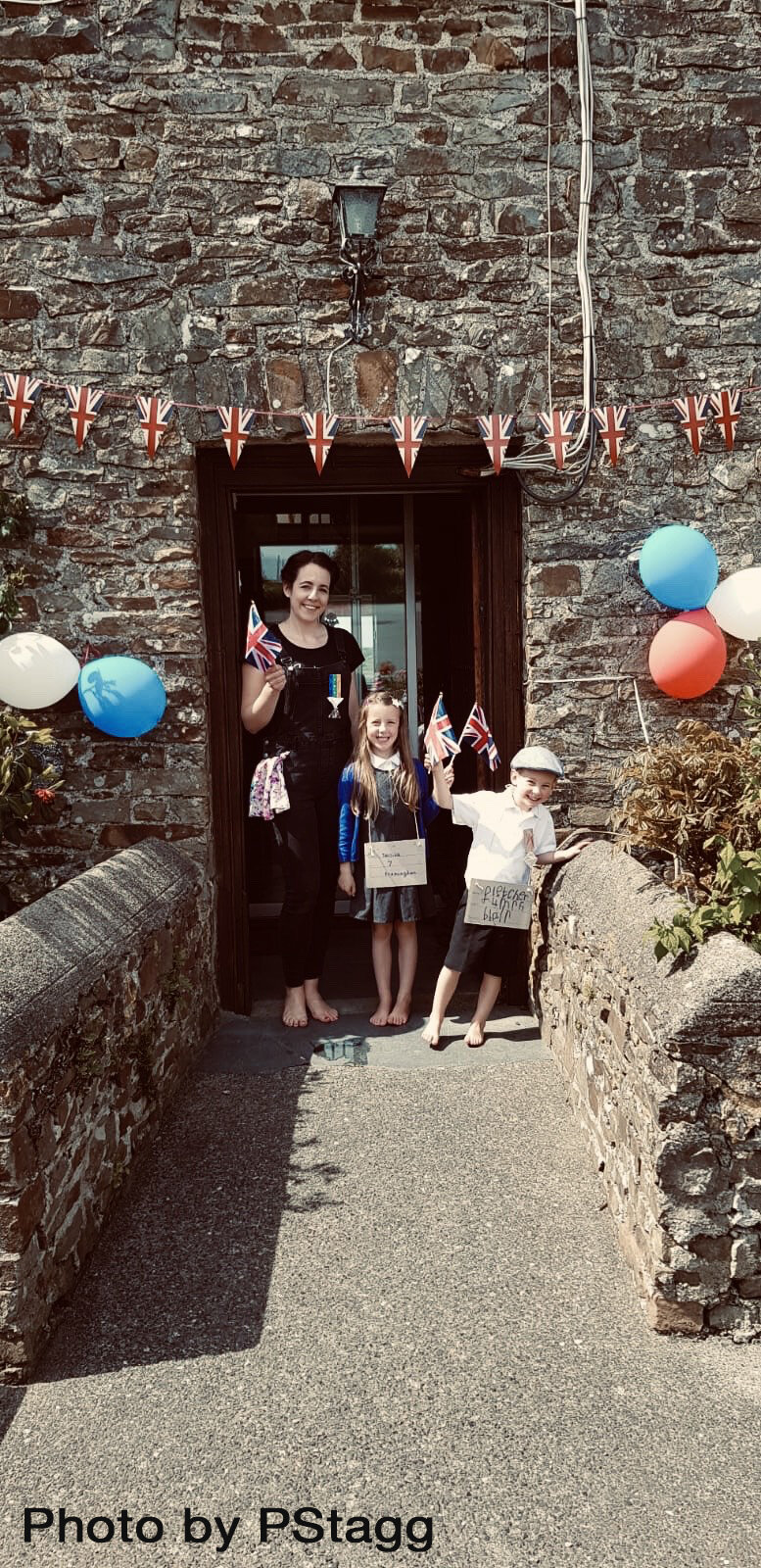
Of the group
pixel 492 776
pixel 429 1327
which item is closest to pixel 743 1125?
pixel 429 1327

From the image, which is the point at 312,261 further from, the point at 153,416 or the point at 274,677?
the point at 274,677

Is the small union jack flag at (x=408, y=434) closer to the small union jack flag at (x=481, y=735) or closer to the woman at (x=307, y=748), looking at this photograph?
the woman at (x=307, y=748)

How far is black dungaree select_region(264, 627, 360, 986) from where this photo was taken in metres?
5.06

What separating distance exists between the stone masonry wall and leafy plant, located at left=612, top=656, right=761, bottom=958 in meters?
1.18

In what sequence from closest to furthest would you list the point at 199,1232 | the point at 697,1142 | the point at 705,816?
1. the point at 697,1142
2. the point at 199,1232
3. the point at 705,816

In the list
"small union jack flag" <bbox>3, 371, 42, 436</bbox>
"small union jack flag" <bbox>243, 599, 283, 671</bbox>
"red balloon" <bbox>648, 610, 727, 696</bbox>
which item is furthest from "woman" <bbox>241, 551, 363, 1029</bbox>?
"red balloon" <bbox>648, 610, 727, 696</bbox>

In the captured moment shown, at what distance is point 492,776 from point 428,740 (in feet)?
2.10

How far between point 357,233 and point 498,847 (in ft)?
8.63

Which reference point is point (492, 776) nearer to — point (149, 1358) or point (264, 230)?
point (264, 230)

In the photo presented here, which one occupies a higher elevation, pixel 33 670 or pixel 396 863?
pixel 33 670

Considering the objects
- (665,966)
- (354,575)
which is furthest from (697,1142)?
(354,575)

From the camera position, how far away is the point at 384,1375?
275 centimetres

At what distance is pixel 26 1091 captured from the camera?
9.23ft

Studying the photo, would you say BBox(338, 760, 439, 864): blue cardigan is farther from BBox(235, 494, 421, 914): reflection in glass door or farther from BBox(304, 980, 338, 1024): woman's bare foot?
BBox(235, 494, 421, 914): reflection in glass door
